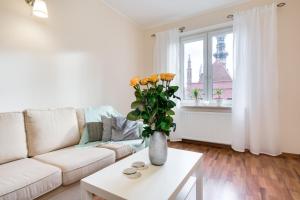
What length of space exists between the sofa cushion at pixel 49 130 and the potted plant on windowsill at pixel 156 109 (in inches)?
44.2

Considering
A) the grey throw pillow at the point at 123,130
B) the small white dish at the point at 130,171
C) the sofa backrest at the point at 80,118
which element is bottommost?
the small white dish at the point at 130,171

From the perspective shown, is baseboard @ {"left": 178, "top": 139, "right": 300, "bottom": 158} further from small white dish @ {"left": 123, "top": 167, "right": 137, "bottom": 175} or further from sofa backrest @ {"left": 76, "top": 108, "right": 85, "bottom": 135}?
small white dish @ {"left": 123, "top": 167, "right": 137, "bottom": 175}

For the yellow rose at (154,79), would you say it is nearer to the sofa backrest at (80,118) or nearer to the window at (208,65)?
the sofa backrest at (80,118)

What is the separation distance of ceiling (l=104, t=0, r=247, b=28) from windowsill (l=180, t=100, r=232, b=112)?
168cm

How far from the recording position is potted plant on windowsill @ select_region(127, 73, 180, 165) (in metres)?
1.24

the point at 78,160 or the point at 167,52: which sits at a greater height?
the point at 167,52

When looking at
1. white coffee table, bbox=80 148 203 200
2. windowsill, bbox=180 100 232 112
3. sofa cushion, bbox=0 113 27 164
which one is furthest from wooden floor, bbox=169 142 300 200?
sofa cushion, bbox=0 113 27 164

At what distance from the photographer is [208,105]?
3.26m

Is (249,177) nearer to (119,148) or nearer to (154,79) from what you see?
(119,148)

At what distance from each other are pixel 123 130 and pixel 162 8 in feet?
7.69

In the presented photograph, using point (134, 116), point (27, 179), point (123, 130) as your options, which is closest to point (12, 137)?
point (27, 179)

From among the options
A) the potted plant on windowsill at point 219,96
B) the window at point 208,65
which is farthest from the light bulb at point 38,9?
the potted plant on windowsill at point 219,96

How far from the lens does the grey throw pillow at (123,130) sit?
2.21 m

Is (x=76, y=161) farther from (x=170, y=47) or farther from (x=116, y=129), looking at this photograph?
(x=170, y=47)
